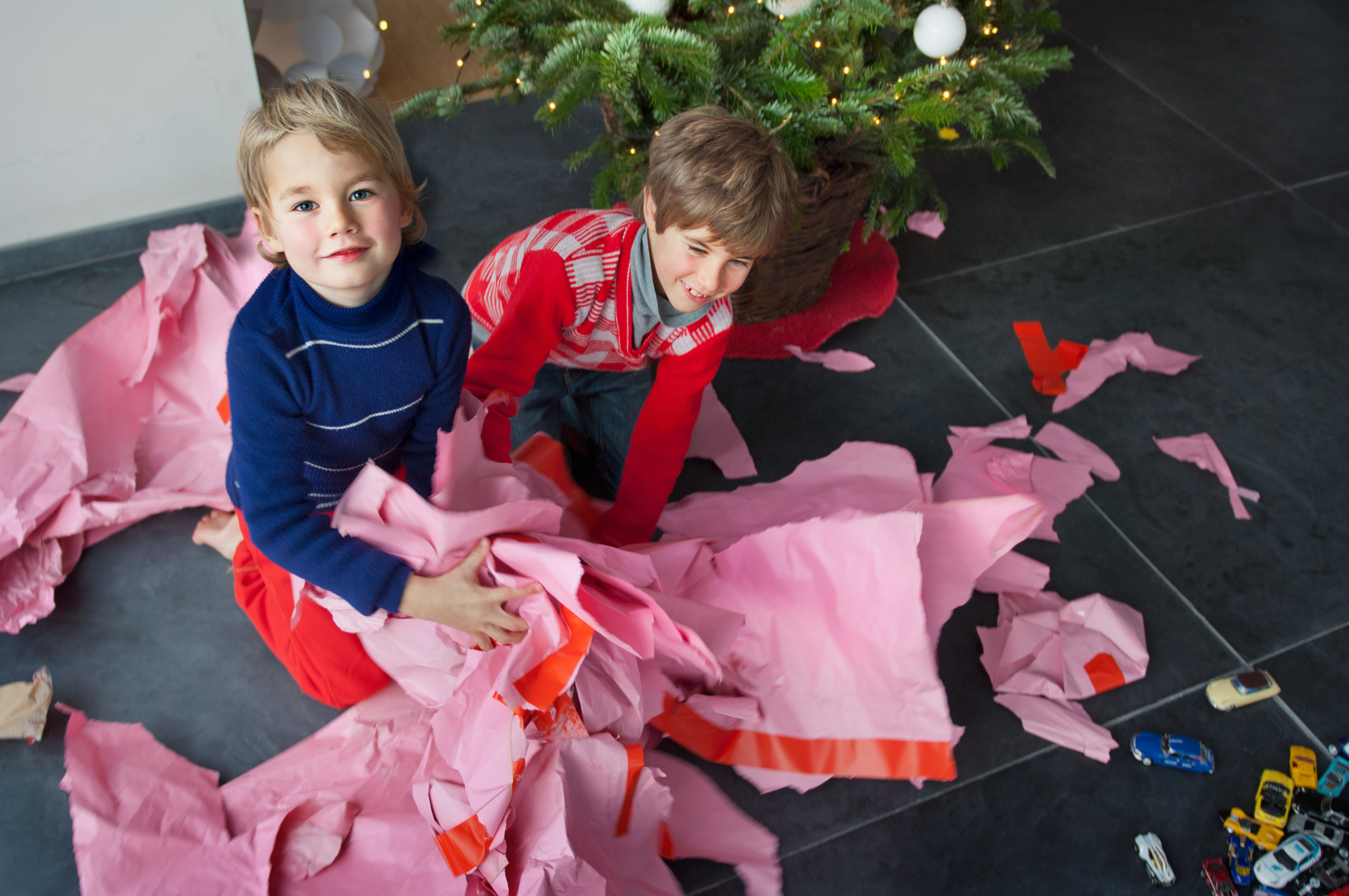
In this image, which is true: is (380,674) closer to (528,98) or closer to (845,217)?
(845,217)

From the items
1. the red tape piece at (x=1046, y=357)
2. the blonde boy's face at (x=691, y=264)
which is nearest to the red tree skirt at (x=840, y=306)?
the red tape piece at (x=1046, y=357)

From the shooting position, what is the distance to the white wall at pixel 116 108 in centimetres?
168

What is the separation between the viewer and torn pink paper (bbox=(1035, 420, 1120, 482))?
166cm

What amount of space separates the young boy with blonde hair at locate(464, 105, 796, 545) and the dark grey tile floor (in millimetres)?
210

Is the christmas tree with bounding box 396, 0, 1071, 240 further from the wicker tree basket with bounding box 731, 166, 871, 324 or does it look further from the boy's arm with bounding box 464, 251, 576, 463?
the boy's arm with bounding box 464, 251, 576, 463

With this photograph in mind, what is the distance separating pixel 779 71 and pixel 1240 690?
112 cm

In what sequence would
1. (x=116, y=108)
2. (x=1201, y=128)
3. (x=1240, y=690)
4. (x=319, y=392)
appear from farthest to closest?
(x=1201, y=128) < (x=116, y=108) < (x=1240, y=690) < (x=319, y=392)

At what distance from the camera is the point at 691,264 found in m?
1.17

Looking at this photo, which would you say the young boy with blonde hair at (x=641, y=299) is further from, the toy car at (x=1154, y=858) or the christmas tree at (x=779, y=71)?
the toy car at (x=1154, y=858)

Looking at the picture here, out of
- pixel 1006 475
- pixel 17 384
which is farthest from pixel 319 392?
pixel 1006 475

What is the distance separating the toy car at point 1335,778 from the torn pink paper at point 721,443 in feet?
2.96

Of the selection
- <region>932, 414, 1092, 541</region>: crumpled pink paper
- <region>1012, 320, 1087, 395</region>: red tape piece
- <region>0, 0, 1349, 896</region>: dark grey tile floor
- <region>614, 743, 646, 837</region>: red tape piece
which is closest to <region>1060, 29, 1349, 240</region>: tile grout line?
<region>0, 0, 1349, 896</region>: dark grey tile floor

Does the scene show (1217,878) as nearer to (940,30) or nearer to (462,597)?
(462,597)

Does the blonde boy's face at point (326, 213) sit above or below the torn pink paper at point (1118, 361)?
above
